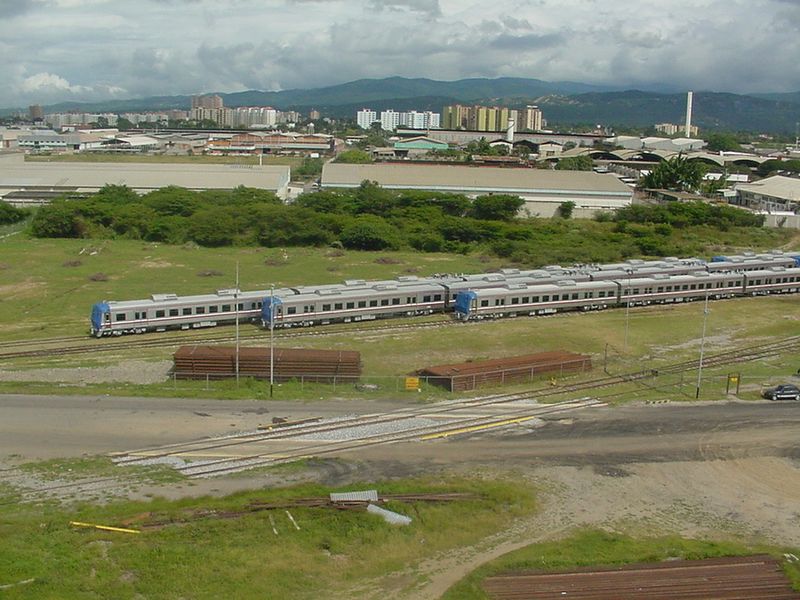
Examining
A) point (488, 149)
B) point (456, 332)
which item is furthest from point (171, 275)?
point (488, 149)

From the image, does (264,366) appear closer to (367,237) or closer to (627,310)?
(627,310)

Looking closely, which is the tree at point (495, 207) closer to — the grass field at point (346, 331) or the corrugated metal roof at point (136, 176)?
the grass field at point (346, 331)

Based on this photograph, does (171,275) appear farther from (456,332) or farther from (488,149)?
(488,149)

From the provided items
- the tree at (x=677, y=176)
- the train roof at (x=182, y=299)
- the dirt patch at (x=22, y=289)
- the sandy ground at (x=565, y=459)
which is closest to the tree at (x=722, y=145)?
the tree at (x=677, y=176)

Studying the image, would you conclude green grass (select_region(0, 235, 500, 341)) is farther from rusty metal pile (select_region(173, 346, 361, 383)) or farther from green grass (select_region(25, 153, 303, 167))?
green grass (select_region(25, 153, 303, 167))

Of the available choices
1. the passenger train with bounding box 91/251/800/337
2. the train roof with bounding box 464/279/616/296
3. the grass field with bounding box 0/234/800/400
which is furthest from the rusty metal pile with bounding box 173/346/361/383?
the train roof with bounding box 464/279/616/296
